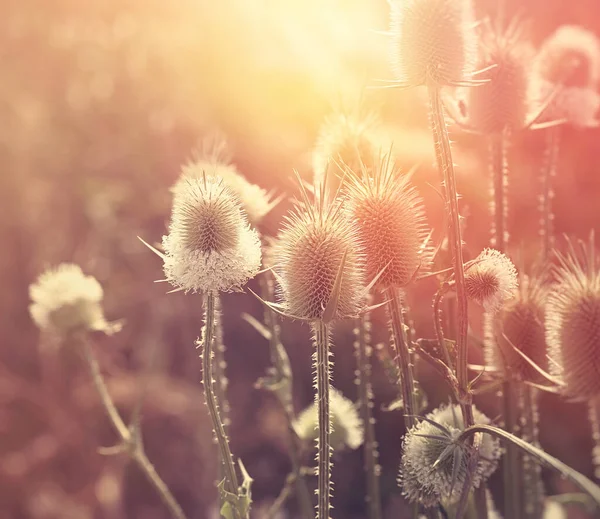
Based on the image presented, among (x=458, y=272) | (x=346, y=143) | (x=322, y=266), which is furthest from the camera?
(x=346, y=143)

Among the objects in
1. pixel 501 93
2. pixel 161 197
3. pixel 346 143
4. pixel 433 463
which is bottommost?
pixel 433 463

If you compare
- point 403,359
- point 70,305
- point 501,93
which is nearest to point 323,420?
point 403,359

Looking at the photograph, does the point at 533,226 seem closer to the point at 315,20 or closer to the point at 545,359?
the point at 315,20

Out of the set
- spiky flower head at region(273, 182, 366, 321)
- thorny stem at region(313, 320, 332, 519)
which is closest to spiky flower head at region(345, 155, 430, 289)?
spiky flower head at region(273, 182, 366, 321)

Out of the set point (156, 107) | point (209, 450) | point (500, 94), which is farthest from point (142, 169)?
point (500, 94)

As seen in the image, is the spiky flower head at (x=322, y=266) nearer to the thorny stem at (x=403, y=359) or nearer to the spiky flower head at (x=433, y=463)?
the thorny stem at (x=403, y=359)

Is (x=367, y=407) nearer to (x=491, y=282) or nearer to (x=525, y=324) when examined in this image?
(x=525, y=324)
